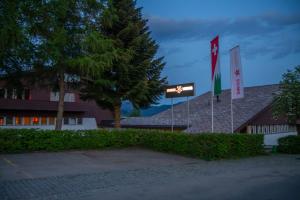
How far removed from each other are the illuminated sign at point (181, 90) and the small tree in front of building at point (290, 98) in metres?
7.20

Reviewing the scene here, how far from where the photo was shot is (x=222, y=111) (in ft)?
107

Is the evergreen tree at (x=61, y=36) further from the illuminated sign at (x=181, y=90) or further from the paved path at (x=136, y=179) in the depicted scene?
the paved path at (x=136, y=179)

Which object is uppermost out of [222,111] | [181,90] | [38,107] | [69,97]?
[69,97]

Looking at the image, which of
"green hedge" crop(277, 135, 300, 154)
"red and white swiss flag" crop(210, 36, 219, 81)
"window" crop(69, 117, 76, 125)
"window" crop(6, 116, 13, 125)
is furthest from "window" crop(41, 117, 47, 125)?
"green hedge" crop(277, 135, 300, 154)

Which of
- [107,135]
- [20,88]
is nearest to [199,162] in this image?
[107,135]

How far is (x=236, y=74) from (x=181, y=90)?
5686 millimetres

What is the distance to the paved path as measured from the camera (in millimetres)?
9141

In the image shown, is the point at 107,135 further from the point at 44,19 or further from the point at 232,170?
the point at 232,170

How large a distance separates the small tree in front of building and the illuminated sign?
720 cm

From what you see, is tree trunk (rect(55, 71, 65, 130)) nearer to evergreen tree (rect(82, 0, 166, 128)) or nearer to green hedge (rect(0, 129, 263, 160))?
evergreen tree (rect(82, 0, 166, 128))

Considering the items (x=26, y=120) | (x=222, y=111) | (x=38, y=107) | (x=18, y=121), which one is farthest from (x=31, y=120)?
(x=222, y=111)

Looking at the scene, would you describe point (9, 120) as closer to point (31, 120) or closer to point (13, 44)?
point (31, 120)

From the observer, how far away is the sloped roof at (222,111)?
Answer: 29.1m

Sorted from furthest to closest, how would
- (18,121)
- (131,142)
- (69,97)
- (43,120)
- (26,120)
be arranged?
1. (69,97)
2. (43,120)
3. (26,120)
4. (18,121)
5. (131,142)
